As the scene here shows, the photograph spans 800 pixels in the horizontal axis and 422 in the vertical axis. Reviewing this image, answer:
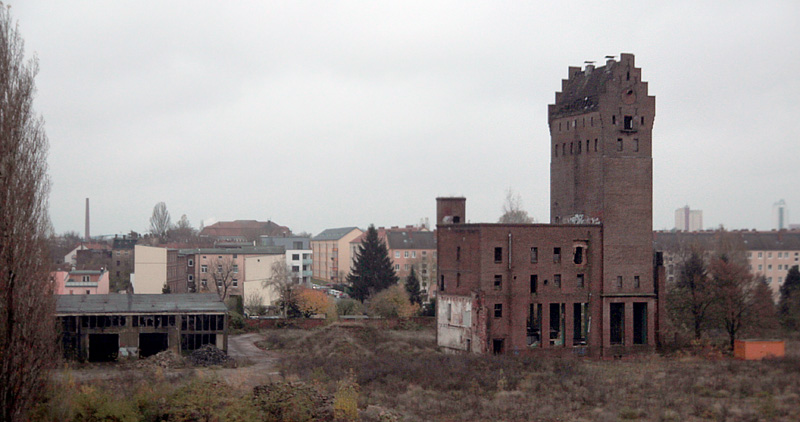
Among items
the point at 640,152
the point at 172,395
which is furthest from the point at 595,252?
the point at 172,395

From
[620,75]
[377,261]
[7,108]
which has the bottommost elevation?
[377,261]

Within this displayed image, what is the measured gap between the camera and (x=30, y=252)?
17.2 m

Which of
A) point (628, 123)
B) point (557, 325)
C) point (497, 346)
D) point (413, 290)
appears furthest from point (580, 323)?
point (413, 290)

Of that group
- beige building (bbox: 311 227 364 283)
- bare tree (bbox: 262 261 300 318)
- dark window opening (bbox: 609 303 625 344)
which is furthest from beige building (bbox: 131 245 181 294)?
→ dark window opening (bbox: 609 303 625 344)

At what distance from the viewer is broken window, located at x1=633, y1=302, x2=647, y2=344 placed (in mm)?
43062

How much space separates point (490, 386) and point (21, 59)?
72.7 ft

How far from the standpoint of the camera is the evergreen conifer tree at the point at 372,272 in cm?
7038

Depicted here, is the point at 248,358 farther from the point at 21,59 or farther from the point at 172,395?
the point at 21,59

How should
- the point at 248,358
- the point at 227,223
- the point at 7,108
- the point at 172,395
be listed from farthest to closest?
the point at 227,223 < the point at 248,358 < the point at 172,395 < the point at 7,108

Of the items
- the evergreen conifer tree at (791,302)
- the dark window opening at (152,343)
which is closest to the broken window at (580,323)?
the evergreen conifer tree at (791,302)

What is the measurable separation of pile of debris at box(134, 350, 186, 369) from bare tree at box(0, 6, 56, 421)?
21.1m

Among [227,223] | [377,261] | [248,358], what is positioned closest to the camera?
[248,358]

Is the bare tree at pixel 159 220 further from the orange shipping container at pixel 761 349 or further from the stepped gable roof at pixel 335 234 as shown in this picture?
the orange shipping container at pixel 761 349

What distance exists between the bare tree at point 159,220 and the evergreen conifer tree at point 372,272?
61.7 metres
